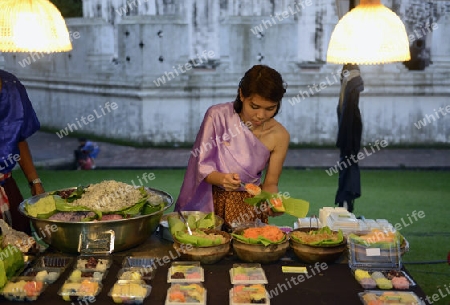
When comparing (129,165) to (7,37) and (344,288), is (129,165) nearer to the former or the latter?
(7,37)

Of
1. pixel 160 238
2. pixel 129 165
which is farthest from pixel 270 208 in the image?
pixel 129 165

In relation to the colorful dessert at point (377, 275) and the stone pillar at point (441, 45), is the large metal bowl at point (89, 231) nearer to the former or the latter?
the colorful dessert at point (377, 275)

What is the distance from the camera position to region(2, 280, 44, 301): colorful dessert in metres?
2.33

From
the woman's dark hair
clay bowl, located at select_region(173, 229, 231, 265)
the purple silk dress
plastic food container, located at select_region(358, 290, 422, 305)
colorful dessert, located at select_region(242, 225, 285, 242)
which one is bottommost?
plastic food container, located at select_region(358, 290, 422, 305)

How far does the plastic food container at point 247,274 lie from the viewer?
2502 millimetres

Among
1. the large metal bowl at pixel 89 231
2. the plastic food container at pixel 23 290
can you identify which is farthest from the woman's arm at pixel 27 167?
the plastic food container at pixel 23 290

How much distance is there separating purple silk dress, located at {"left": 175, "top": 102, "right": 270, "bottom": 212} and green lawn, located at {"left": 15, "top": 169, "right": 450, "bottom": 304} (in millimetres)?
1985

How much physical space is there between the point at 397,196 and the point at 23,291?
6164 millimetres

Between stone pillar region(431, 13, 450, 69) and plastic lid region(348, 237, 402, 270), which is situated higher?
stone pillar region(431, 13, 450, 69)

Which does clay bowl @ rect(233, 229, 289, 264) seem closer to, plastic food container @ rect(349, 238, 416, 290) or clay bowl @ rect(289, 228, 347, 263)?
clay bowl @ rect(289, 228, 347, 263)

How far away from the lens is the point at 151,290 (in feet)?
8.04

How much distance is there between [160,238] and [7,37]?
1311mm

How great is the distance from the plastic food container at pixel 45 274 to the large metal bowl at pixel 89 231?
0.20 m

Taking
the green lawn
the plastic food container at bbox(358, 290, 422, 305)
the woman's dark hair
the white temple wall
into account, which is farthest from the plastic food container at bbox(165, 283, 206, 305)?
the white temple wall
